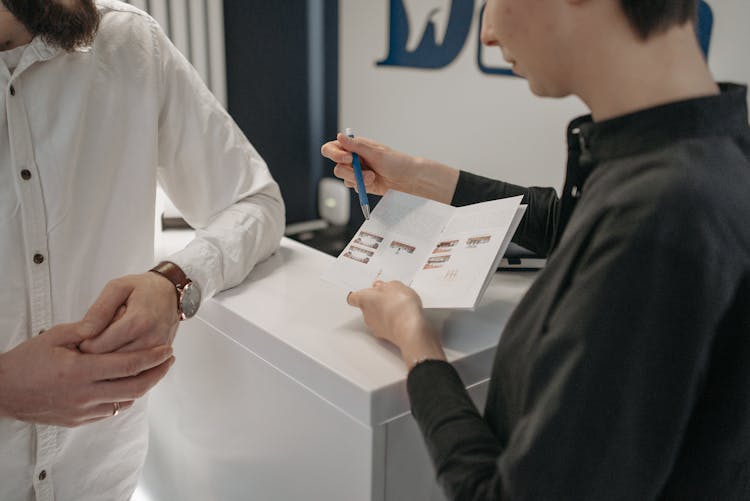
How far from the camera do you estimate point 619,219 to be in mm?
452

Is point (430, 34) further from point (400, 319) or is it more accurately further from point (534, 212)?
point (400, 319)

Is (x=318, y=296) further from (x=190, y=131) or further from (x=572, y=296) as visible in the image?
(x=572, y=296)

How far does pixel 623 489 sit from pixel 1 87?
84cm

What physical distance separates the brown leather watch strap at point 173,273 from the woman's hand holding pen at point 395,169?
0.29 m

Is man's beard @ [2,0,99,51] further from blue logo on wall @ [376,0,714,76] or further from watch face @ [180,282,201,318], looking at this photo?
blue logo on wall @ [376,0,714,76]

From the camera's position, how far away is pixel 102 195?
0.93m

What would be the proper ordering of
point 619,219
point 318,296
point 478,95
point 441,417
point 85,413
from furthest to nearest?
point 478,95, point 318,296, point 85,413, point 441,417, point 619,219

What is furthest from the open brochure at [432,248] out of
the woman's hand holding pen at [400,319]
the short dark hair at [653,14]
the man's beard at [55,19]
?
the man's beard at [55,19]

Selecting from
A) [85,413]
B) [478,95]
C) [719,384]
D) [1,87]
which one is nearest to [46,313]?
[85,413]

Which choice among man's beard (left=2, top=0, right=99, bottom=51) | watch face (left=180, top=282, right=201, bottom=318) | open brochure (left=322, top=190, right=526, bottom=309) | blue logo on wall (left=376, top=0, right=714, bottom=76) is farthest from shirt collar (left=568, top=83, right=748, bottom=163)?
blue logo on wall (left=376, top=0, right=714, bottom=76)

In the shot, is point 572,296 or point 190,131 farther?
point 190,131

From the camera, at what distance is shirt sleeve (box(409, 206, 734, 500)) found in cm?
44

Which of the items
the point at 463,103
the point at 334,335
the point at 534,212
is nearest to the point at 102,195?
the point at 334,335

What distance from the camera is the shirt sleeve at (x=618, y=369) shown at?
439 mm
